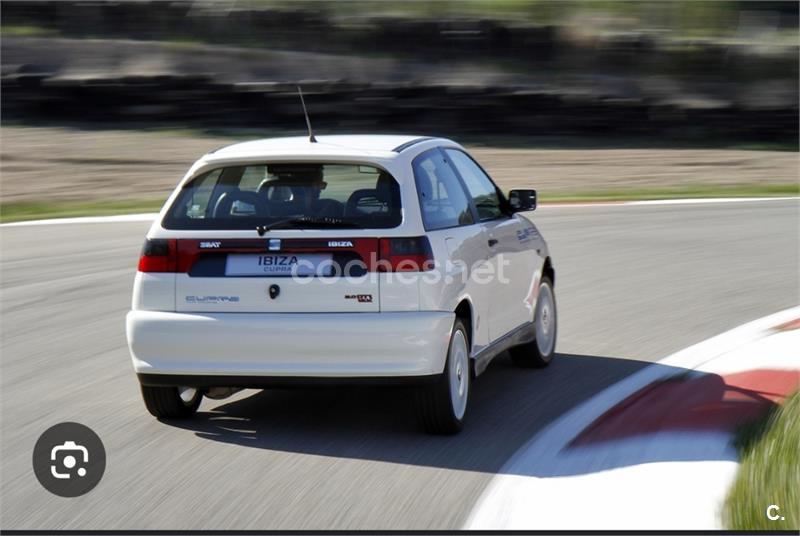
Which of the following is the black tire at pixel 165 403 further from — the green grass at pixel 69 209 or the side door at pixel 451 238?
the green grass at pixel 69 209

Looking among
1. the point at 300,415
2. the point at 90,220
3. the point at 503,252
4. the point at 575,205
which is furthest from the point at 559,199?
the point at 300,415

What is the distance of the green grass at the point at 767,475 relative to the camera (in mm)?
4949

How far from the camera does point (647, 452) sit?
20.2 ft

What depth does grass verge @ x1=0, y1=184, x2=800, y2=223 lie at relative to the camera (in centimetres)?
2116

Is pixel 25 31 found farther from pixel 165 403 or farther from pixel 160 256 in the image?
pixel 160 256

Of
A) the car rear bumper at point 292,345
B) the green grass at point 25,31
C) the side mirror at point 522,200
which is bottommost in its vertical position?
the green grass at point 25,31

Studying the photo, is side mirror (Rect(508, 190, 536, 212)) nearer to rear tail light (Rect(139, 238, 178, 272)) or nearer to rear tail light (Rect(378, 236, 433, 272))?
rear tail light (Rect(378, 236, 433, 272))

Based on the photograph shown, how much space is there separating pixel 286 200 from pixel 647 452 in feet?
7.38

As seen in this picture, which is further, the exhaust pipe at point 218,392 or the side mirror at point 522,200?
the side mirror at point 522,200

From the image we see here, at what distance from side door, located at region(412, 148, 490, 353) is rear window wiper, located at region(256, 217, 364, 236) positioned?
1.29 ft

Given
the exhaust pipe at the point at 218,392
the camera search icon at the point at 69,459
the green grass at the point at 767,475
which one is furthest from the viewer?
the exhaust pipe at the point at 218,392

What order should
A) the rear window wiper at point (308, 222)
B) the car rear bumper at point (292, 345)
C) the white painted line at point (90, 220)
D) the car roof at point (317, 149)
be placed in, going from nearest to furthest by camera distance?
the car rear bumper at point (292, 345) → the rear window wiper at point (308, 222) → the car roof at point (317, 149) → the white painted line at point (90, 220)

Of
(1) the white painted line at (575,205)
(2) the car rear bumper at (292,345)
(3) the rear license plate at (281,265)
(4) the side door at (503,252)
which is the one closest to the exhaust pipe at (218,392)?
(2) the car rear bumper at (292,345)

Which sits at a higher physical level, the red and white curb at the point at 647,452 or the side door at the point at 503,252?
the side door at the point at 503,252
